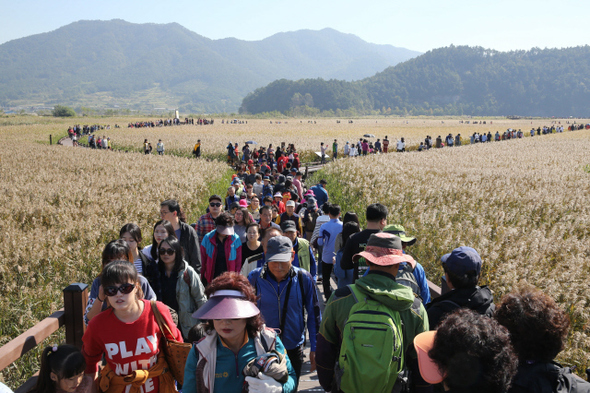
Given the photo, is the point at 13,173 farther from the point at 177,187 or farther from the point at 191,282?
the point at 191,282

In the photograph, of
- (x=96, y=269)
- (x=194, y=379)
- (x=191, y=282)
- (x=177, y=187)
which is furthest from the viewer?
(x=177, y=187)

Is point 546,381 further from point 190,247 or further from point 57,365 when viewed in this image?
point 190,247

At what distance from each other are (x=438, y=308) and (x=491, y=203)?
356 inches

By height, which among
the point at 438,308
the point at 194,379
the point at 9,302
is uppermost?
the point at 438,308

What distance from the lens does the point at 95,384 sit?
10.7 feet

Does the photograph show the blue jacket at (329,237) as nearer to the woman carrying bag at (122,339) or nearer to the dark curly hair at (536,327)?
the woman carrying bag at (122,339)

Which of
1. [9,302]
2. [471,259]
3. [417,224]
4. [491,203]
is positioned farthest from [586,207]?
[9,302]

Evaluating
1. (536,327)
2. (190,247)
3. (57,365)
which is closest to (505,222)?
(190,247)

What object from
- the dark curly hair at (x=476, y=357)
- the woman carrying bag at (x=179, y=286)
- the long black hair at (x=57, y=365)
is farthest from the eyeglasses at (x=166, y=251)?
the dark curly hair at (x=476, y=357)

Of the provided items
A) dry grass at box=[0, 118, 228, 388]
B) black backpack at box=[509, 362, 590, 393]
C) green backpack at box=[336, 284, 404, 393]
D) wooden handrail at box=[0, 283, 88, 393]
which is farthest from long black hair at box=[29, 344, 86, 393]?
black backpack at box=[509, 362, 590, 393]

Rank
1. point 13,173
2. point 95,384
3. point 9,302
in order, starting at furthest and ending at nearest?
point 13,173, point 9,302, point 95,384

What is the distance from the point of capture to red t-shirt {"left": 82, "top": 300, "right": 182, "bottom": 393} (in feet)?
10.4

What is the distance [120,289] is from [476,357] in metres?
2.42

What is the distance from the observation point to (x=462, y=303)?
3266 millimetres
